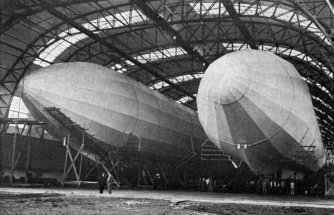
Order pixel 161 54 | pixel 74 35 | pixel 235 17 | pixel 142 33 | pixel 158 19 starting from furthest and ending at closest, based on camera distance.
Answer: pixel 161 54
pixel 74 35
pixel 142 33
pixel 158 19
pixel 235 17

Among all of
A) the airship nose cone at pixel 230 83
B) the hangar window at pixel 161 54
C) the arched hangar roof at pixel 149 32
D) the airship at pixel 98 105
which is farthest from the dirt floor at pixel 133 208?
the hangar window at pixel 161 54

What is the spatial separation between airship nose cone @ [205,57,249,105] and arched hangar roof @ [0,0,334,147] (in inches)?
473

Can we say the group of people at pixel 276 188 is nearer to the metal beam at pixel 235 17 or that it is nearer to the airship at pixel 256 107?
the airship at pixel 256 107

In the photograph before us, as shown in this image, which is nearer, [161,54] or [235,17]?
[235,17]

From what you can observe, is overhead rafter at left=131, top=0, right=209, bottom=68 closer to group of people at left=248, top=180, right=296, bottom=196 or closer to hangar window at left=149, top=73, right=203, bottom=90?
group of people at left=248, top=180, right=296, bottom=196

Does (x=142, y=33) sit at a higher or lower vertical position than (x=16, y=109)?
higher

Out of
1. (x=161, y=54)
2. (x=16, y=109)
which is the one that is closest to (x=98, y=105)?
(x=16, y=109)

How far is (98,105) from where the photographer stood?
21.4 m

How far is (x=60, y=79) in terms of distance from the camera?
20844mm

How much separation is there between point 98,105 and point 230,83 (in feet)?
32.1

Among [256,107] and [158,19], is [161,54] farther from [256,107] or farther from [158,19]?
[256,107]

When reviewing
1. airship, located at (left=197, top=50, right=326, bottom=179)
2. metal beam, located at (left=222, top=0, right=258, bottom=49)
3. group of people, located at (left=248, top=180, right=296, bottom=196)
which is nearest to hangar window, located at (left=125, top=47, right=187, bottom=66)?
metal beam, located at (left=222, top=0, right=258, bottom=49)

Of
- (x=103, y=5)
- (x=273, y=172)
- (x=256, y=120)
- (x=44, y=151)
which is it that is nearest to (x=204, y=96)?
(x=256, y=120)

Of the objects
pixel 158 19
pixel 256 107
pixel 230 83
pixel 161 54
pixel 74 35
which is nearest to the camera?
pixel 230 83
